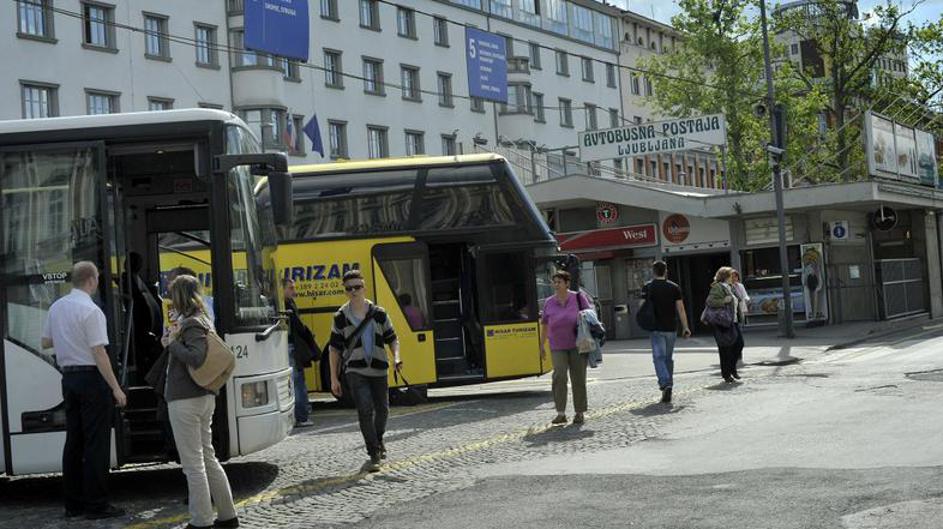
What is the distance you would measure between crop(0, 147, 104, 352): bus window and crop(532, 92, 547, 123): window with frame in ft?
195

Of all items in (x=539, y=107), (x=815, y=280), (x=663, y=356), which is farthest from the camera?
(x=539, y=107)

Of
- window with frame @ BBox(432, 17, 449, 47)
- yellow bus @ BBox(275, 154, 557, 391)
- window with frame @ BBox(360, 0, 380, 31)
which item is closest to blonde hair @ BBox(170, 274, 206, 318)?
yellow bus @ BBox(275, 154, 557, 391)

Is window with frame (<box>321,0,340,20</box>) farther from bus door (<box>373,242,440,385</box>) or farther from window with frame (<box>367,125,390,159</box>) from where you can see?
bus door (<box>373,242,440,385</box>)

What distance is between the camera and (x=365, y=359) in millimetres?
11430

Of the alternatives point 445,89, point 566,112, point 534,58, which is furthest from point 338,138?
point 566,112

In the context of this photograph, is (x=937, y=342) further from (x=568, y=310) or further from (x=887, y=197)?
(x=568, y=310)

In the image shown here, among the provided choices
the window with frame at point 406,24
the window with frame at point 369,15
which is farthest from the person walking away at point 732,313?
the window with frame at point 406,24

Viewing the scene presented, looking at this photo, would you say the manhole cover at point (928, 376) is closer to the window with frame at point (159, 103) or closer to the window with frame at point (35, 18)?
the window with frame at point (35, 18)

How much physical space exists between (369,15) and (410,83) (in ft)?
12.3

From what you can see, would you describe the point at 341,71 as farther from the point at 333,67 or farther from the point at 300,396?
the point at 300,396

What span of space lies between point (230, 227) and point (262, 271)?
0.63 meters

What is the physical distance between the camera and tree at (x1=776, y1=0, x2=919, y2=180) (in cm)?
5644

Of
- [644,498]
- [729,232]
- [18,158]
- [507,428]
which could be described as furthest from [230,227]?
[729,232]

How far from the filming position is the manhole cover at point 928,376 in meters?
17.0
